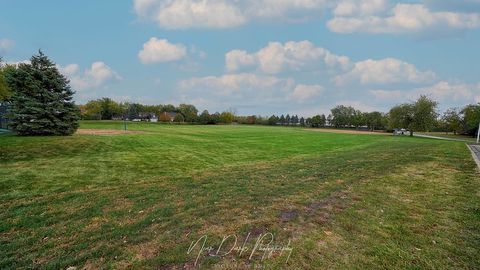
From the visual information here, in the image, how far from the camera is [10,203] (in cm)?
686

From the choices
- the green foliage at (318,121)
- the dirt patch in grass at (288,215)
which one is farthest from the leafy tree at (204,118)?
the dirt patch in grass at (288,215)

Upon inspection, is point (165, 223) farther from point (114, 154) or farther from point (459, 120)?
point (459, 120)

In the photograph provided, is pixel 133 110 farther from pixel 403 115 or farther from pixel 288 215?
pixel 288 215

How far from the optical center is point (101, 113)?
97.4 metres

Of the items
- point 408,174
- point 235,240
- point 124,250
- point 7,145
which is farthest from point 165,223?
point 7,145

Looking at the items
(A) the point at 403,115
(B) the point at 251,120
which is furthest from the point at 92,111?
(A) the point at 403,115

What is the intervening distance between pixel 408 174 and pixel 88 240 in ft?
35.7

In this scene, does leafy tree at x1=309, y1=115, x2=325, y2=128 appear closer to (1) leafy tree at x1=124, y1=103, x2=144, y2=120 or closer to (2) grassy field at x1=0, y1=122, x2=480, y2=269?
(1) leafy tree at x1=124, y1=103, x2=144, y2=120

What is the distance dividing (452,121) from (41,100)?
9212 centimetres

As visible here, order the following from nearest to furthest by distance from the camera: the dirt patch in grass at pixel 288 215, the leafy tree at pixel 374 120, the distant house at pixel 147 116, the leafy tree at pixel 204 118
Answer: the dirt patch in grass at pixel 288 215 < the leafy tree at pixel 374 120 < the leafy tree at pixel 204 118 < the distant house at pixel 147 116

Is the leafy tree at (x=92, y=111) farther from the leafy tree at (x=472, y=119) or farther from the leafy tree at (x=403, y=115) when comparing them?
the leafy tree at (x=472, y=119)

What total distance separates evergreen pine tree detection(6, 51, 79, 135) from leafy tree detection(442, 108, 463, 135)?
88.3 meters

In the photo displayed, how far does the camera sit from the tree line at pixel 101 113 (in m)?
20.8

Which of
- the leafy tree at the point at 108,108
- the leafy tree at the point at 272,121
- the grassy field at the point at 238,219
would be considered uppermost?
the leafy tree at the point at 108,108
